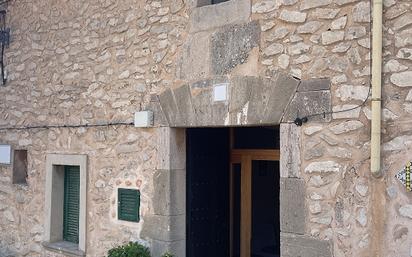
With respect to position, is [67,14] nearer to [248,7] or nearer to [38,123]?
[38,123]

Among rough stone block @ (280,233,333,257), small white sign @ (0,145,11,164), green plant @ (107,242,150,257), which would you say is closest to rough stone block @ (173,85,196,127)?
green plant @ (107,242,150,257)

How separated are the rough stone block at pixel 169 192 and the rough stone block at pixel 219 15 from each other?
1413 mm

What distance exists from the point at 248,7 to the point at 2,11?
178 inches

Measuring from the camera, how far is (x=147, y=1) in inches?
219

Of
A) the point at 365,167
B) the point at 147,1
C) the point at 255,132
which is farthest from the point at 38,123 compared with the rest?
the point at 365,167

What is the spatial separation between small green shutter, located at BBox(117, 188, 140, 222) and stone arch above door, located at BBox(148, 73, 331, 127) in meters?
0.82

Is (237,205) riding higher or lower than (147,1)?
lower

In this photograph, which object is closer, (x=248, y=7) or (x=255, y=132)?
(x=248, y=7)

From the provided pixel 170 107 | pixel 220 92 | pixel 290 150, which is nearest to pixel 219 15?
pixel 220 92

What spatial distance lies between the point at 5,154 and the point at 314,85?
4.90 meters

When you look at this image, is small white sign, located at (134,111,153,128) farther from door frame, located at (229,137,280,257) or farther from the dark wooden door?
door frame, located at (229,137,280,257)

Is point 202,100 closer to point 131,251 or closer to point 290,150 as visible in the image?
point 290,150

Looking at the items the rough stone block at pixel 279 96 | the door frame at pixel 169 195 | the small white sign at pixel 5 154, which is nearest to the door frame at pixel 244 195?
the door frame at pixel 169 195

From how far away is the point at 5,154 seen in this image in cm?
744
